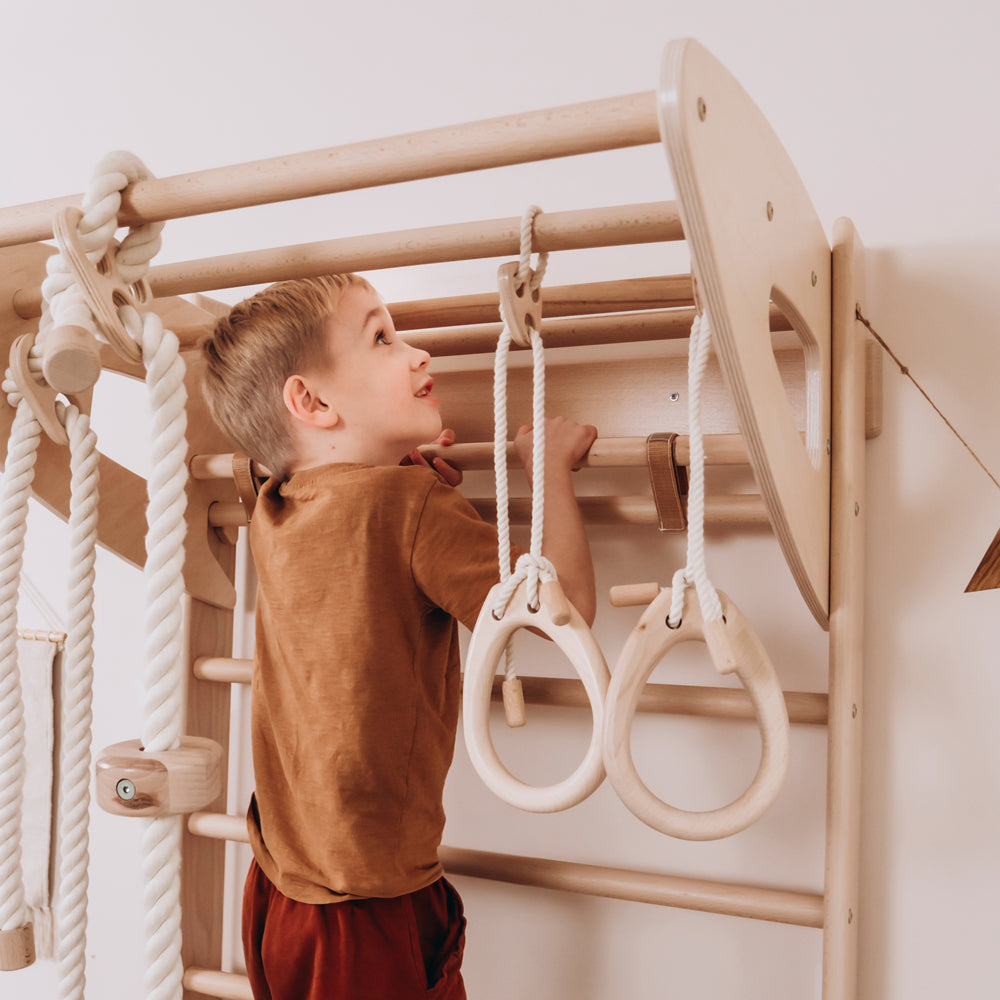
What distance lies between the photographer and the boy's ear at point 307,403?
76cm

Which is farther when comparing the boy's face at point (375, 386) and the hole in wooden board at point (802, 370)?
the boy's face at point (375, 386)

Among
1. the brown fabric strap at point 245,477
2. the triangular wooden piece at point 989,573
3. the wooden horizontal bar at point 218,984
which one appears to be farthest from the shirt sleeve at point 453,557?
the wooden horizontal bar at point 218,984

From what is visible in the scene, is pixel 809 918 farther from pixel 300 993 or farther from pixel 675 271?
pixel 675 271

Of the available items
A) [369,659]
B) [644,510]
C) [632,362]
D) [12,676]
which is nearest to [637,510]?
[644,510]

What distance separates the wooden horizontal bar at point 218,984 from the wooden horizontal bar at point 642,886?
238mm

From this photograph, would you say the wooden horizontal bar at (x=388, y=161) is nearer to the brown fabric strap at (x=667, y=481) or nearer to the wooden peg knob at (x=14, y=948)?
the brown fabric strap at (x=667, y=481)

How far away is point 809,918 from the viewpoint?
0.69m

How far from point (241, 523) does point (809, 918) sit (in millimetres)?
607

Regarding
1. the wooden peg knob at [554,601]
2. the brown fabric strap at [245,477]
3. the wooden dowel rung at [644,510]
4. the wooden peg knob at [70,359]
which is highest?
the wooden peg knob at [70,359]

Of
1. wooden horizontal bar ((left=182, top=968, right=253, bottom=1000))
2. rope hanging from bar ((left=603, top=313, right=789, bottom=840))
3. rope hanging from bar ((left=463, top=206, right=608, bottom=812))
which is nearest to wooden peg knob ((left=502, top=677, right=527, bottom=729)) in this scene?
rope hanging from bar ((left=463, top=206, right=608, bottom=812))

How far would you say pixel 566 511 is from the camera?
73 cm

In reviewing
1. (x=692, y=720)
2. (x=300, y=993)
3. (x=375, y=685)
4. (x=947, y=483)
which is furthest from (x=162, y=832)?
(x=947, y=483)

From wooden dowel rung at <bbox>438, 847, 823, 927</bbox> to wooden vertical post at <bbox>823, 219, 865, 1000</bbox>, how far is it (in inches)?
1.0

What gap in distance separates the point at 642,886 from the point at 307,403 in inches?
18.2
